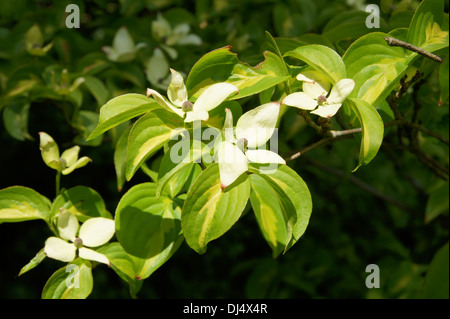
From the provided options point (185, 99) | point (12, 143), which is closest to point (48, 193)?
point (12, 143)

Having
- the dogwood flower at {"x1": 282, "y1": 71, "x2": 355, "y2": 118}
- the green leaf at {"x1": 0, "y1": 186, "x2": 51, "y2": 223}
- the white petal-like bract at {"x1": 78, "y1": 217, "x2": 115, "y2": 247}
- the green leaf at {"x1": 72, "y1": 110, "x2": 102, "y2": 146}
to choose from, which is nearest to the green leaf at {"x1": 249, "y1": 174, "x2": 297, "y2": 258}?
the dogwood flower at {"x1": 282, "y1": 71, "x2": 355, "y2": 118}

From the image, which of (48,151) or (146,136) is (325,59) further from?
(48,151)

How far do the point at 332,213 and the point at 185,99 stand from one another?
4.80 ft

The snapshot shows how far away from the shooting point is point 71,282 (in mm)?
711

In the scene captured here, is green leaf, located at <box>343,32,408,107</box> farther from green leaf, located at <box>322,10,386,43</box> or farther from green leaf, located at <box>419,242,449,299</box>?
green leaf, located at <box>419,242,449,299</box>

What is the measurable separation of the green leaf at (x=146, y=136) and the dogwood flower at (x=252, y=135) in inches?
2.6

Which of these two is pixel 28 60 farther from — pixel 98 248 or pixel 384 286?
pixel 384 286

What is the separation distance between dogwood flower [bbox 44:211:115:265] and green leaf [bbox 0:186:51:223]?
0.06 meters

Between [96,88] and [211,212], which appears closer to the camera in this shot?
[211,212]

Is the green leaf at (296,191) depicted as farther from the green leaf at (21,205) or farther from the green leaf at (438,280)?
the green leaf at (438,280)

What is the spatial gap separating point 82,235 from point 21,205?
0.36 feet

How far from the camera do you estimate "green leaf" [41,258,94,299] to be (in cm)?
70

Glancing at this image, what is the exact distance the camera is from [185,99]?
0.64 meters

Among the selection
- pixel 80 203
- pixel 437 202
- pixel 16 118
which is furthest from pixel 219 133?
pixel 437 202
